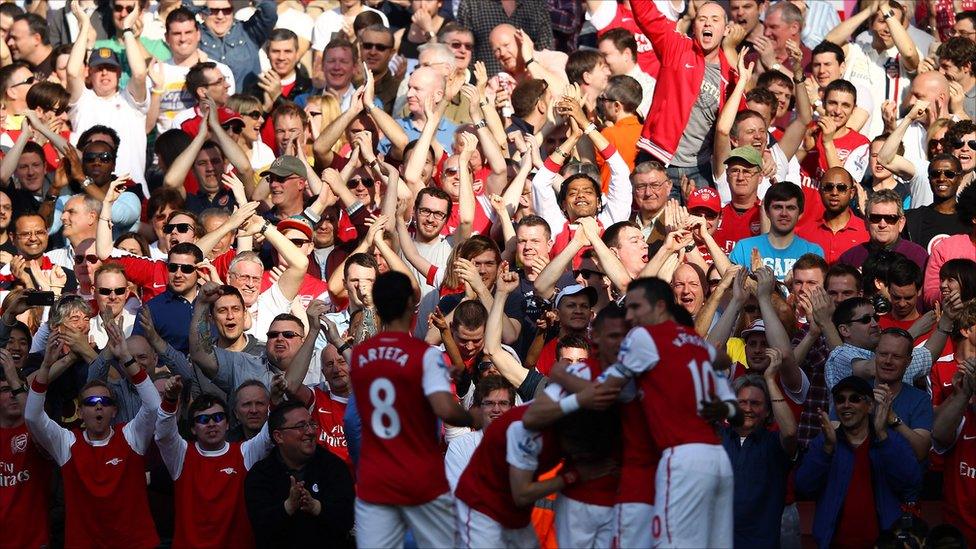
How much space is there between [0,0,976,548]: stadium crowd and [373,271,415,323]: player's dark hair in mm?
23

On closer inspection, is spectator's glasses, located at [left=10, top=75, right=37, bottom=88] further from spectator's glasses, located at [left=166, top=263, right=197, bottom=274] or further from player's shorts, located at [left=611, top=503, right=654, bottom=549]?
player's shorts, located at [left=611, top=503, right=654, bottom=549]

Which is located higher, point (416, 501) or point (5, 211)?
point (416, 501)

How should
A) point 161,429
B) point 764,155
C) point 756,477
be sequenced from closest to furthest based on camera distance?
point 756,477, point 161,429, point 764,155

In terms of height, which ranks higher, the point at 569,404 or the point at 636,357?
the point at 636,357

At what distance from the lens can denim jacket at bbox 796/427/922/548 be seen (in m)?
11.2

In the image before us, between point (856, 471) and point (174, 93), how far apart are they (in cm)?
868

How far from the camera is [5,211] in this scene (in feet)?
51.4

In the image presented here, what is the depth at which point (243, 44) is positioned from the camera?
59.6 feet

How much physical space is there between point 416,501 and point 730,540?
1.75 m

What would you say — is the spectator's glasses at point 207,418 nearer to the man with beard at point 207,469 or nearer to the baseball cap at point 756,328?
the man with beard at point 207,469

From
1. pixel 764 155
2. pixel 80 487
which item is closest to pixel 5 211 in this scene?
pixel 80 487

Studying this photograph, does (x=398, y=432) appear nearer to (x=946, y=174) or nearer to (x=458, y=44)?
(x=946, y=174)

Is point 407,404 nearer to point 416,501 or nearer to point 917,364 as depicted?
point 416,501

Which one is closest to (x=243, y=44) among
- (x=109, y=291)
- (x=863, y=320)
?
(x=109, y=291)
